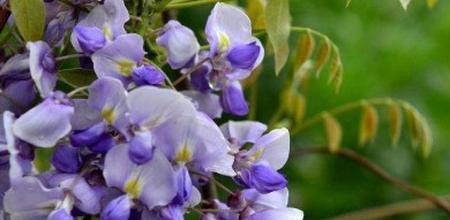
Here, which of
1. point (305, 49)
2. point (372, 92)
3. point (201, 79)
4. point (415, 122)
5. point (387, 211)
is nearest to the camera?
point (201, 79)

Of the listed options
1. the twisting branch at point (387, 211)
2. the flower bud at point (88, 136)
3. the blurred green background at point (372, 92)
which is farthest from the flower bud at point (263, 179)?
the blurred green background at point (372, 92)

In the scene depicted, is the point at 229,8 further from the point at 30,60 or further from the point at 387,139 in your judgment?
the point at 387,139

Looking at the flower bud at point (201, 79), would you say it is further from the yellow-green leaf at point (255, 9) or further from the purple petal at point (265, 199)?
the yellow-green leaf at point (255, 9)

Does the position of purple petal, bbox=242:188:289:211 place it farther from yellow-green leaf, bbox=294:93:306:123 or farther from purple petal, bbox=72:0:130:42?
yellow-green leaf, bbox=294:93:306:123

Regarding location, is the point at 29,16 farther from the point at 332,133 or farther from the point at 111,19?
the point at 332,133

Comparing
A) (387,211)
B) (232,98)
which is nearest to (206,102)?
(232,98)

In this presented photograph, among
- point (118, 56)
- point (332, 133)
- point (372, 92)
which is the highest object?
point (118, 56)

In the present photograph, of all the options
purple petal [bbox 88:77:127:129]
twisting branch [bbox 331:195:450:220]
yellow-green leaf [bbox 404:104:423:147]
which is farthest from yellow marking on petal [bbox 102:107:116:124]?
twisting branch [bbox 331:195:450:220]
